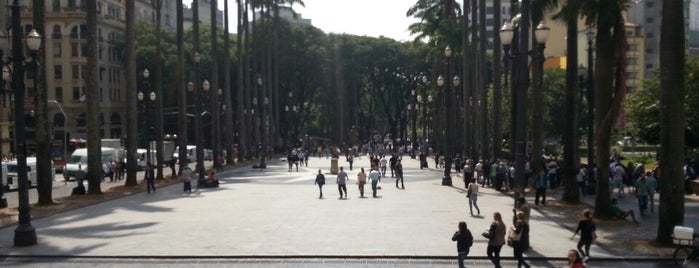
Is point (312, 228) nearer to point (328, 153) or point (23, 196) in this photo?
point (23, 196)

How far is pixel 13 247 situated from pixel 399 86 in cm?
8537

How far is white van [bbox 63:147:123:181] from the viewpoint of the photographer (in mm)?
50428

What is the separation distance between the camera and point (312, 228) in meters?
21.5

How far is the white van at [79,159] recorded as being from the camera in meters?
50.4

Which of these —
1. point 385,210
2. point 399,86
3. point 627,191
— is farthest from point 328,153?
point 385,210

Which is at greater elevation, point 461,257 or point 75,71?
point 75,71

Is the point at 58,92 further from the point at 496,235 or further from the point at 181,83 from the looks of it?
the point at 496,235

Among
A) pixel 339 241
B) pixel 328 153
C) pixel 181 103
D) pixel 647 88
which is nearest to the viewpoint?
pixel 339 241

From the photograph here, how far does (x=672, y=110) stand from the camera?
17.7 metres

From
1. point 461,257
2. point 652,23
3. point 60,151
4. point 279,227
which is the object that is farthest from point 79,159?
point 652,23

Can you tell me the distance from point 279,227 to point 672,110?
10718 millimetres

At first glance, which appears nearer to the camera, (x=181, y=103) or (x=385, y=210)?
(x=385, y=210)

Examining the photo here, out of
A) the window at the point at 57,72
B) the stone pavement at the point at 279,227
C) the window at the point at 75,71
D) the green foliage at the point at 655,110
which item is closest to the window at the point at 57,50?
the window at the point at 57,72

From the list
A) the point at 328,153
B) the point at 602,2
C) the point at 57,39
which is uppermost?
the point at 57,39
